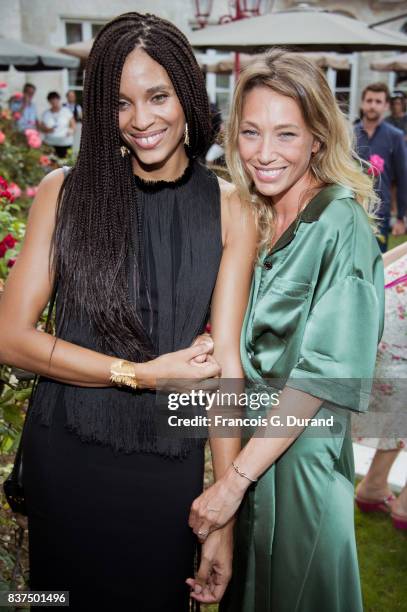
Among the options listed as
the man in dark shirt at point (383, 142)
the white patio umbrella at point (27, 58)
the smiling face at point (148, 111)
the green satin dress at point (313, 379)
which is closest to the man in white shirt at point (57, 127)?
the white patio umbrella at point (27, 58)

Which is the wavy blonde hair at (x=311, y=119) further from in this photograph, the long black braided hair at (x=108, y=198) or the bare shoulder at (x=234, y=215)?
the long black braided hair at (x=108, y=198)

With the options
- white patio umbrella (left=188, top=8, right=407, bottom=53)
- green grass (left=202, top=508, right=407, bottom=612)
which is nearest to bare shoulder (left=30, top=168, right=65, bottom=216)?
green grass (left=202, top=508, right=407, bottom=612)

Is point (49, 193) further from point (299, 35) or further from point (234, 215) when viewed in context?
point (299, 35)

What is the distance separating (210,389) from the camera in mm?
1662

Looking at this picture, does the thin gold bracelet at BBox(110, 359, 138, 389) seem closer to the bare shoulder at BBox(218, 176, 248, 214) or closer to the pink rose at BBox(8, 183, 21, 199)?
the bare shoulder at BBox(218, 176, 248, 214)

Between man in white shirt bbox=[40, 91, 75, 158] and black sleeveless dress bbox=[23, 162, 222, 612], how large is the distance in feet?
35.4

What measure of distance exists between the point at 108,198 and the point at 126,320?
0.99 ft

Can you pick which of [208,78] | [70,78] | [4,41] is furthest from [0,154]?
[208,78]

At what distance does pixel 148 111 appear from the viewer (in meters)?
1.55

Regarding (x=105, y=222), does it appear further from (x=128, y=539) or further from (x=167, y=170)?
(x=128, y=539)

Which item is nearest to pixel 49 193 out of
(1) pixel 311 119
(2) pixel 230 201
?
(2) pixel 230 201

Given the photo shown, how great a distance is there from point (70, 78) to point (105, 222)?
1596 centimetres

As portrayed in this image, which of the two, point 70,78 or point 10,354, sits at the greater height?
point 70,78

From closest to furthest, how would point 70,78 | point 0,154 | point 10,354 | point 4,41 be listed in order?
point 10,354 → point 0,154 → point 4,41 → point 70,78
